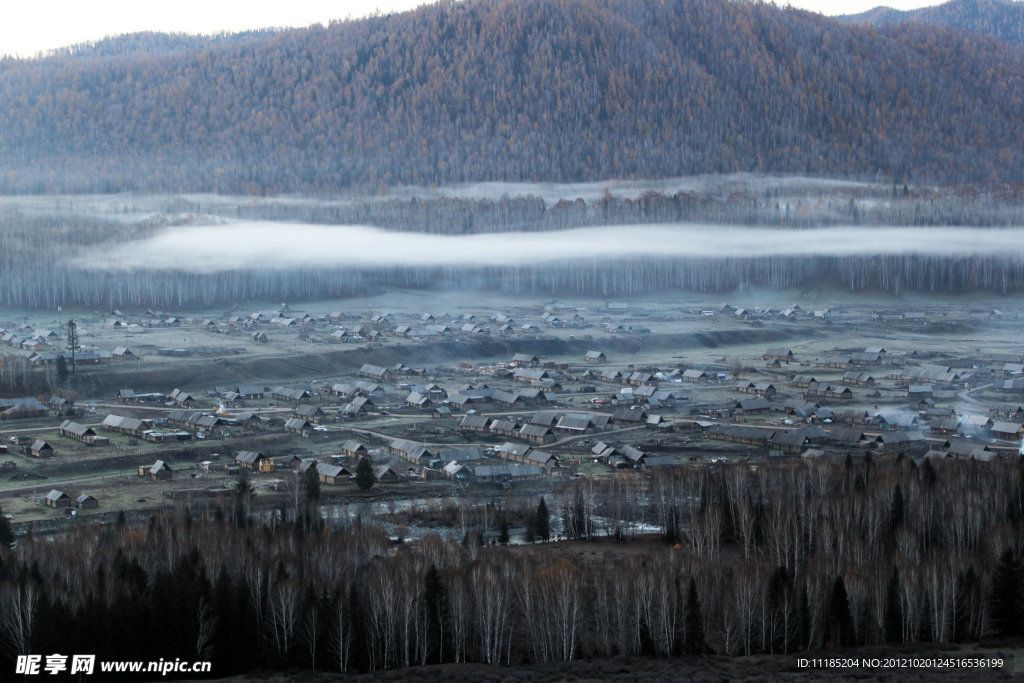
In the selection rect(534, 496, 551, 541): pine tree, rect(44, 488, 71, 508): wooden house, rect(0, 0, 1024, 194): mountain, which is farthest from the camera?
rect(0, 0, 1024, 194): mountain

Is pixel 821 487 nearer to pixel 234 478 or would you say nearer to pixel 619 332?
pixel 234 478

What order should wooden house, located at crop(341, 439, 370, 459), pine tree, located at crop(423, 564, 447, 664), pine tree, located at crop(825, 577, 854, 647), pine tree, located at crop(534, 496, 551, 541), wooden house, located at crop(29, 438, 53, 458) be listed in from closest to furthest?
1. pine tree, located at crop(423, 564, 447, 664)
2. pine tree, located at crop(825, 577, 854, 647)
3. pine tree, located at crop(534, 496, 551, 541)
4. wooden house, located at crop(29, 438, 53, 458)
5. wooden house, located at crop(341, 439, 370, 459)

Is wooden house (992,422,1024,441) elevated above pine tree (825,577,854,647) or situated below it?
below

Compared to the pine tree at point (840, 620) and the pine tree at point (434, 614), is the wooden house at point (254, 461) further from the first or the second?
the pine tree at point (840, 620)

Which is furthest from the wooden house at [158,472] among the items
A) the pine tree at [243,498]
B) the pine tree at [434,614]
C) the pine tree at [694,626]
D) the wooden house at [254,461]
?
the pine tree at [694,626]

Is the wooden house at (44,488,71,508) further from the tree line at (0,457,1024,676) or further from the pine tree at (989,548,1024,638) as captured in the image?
the pine tree at (989,548,1024,638)

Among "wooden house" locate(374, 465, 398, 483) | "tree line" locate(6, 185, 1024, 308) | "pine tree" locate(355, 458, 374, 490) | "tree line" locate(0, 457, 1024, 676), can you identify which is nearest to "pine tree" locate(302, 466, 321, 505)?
"pine tree" locate(355, 458, 374, 490)
